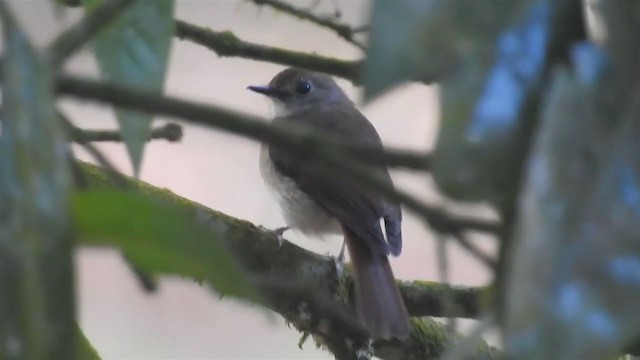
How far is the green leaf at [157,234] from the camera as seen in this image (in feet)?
0.85

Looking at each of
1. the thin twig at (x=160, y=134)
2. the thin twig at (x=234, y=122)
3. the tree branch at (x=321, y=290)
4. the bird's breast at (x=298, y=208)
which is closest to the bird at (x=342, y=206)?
the bird's breast at (x=298, y=208)

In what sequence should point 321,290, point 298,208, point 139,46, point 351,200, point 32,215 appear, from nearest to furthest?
point 32,215
point 139,46
point 321,290
point 351,200
point 298,208

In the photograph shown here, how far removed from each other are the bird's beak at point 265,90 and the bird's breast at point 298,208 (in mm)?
266

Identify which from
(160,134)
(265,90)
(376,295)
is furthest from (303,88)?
(160,134)

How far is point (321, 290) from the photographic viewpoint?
908 mm

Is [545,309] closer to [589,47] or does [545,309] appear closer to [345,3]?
[589,47]

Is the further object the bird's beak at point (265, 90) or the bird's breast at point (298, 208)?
the bird's beak at point (265, 90)

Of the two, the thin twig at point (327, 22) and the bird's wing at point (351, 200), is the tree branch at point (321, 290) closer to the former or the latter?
the thin twig at point (327, 22)

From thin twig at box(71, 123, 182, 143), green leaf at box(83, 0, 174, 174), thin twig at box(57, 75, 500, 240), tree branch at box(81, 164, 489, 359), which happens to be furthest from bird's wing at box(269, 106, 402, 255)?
thin twig at box(57, 75, 500, 240)

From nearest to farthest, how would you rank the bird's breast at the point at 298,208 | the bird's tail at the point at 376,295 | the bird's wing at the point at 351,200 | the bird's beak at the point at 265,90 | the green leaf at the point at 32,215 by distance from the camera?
the green leaf at the point at 32,215 → the bird's tail at the point at 376,295 → the bird's wing at the point at 351,200 → the bird's breast at the point at 298,208 → the bird's beak at the point at 265,90

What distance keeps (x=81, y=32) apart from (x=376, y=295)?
100 cm

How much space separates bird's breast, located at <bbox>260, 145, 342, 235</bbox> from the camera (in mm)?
2045

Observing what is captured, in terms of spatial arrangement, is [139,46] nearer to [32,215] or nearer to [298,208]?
[32,215]

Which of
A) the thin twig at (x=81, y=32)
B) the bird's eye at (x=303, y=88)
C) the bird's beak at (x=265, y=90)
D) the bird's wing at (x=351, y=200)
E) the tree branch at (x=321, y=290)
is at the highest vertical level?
the bird's eye at (x=303, y=88)
